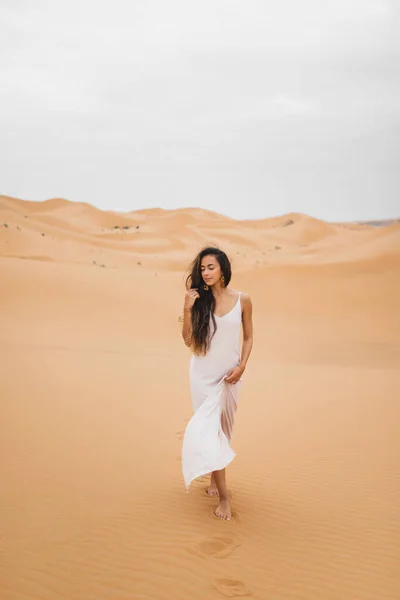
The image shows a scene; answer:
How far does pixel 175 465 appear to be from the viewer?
5.42m

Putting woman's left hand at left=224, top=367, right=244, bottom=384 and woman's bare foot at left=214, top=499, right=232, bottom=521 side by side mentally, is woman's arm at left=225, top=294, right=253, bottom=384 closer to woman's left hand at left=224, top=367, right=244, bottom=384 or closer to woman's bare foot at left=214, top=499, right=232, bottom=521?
woman's left hand at left=224, top=367, right=244, bottom=384

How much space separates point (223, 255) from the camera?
4277mm

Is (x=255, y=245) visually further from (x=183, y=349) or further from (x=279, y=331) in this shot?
(x=183, y=349)

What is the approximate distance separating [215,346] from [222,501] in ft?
4.07

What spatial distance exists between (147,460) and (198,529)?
1.60 meters

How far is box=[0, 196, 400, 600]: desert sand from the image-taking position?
3.46m

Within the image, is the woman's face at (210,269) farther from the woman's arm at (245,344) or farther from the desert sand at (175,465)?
the desert sand at (175,465)

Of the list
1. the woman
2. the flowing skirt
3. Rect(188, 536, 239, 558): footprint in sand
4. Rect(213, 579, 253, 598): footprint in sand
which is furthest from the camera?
the woman

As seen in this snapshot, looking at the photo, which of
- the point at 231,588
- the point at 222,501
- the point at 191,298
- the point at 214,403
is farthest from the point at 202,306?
the point at 231,588

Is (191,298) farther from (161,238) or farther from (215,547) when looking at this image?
(161,238)

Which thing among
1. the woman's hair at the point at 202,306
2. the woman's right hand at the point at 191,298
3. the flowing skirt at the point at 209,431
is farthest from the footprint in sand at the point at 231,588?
the woman's right hand at the point at 191,298

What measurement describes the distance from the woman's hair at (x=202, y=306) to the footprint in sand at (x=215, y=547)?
1376 millimetres

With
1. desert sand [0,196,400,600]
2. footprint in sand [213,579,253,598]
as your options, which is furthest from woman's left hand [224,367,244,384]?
footprint in sand [213,579,253,598]

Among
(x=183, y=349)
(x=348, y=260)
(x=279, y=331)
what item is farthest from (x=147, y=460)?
(x=348, y=260)
